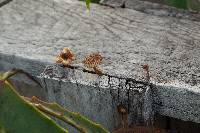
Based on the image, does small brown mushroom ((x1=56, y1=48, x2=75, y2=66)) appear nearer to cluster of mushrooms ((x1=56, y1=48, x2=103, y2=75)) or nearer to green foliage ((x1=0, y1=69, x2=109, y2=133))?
cluster of mushrooms ((x1=56, y1=48, x2=103, y2=75))

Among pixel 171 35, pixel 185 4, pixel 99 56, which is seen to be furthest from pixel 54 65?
pixel 185 4

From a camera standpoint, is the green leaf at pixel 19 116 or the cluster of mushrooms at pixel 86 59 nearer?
the green leaf at pixel 19 116

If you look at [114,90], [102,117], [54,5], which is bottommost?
[102,117]

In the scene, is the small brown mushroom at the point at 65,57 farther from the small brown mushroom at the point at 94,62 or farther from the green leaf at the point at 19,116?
the green leaf at the point at 19,116

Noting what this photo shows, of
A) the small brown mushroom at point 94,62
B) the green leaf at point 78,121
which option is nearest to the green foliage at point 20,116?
the green leaf at point 78,121

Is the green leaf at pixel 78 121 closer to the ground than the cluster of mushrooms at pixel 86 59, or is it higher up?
closer to the ground

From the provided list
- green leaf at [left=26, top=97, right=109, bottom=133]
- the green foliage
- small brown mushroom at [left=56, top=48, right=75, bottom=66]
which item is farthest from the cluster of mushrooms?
the green foliage

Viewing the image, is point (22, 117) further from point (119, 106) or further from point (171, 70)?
point (171, 70)
